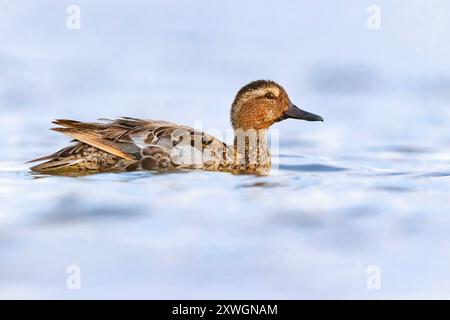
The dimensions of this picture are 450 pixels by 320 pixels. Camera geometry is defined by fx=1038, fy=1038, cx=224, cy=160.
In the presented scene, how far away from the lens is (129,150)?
383 inches

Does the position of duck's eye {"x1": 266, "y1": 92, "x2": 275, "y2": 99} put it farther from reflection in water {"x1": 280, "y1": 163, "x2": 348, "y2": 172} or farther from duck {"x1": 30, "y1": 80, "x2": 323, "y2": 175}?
duck {"x1": 30, "y1": 80, "x2": 323, "y2": 175}

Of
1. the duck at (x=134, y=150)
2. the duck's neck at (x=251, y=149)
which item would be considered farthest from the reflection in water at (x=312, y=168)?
the duck at (x=134, y=150)

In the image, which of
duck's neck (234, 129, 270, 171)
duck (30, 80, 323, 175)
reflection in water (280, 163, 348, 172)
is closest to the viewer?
duck (30, 80, 323, 175)

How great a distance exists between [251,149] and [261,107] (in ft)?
1.89

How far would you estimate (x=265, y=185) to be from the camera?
9.16 meters

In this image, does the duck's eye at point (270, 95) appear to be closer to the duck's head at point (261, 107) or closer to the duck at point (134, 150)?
the duck's head at point (261, 107)

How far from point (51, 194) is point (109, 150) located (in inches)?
48.1

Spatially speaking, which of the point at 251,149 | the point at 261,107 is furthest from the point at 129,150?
the point at 261,107

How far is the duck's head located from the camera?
434 inches

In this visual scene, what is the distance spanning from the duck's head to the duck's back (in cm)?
121

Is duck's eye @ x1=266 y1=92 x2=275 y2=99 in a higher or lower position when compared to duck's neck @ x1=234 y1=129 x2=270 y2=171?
higher

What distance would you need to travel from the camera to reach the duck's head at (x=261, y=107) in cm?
1103

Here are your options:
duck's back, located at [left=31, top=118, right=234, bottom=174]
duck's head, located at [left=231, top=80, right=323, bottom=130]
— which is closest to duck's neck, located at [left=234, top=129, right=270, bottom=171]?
duck's head, located at [left=231, top=80, right=323, bottom=130]

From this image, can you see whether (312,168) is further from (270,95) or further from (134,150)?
(134,150)
